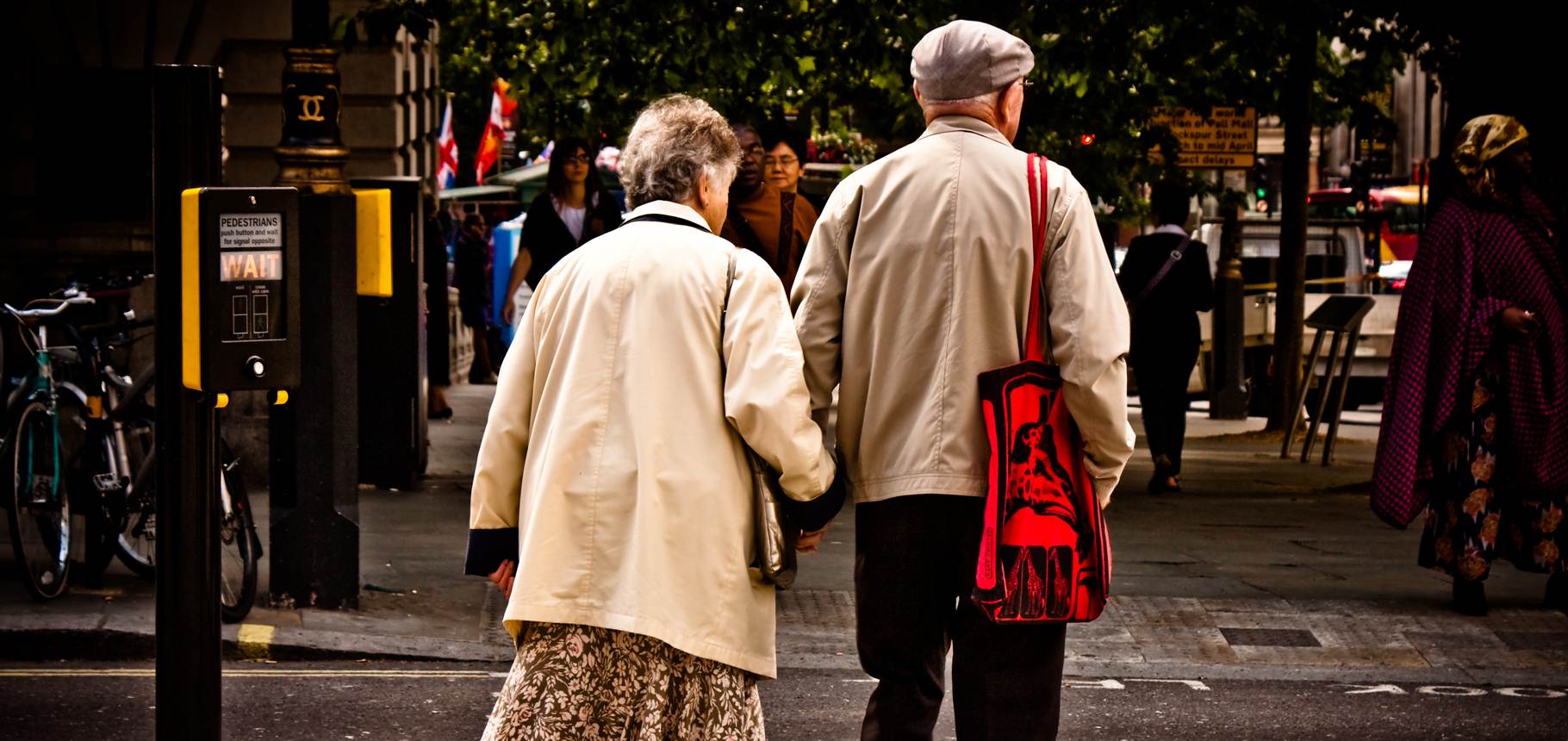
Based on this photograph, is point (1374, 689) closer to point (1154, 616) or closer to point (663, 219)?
point (1154, 616)

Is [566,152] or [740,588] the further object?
[566,152]

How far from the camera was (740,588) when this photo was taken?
4199mm

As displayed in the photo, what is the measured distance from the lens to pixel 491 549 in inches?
169

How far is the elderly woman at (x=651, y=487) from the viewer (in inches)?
162

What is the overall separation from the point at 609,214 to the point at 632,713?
5765mm

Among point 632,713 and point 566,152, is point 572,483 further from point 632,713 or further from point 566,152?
point 566,152

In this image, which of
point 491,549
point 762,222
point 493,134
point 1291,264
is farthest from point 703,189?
point 493,134

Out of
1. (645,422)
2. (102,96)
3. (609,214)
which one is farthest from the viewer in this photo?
(102,96)

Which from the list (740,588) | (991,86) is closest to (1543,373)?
(991,86)

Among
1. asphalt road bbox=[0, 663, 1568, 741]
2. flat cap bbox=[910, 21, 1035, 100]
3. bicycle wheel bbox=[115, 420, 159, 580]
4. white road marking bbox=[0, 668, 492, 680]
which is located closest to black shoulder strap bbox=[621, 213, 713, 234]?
flat cap bbox=[910, 21, 1035, 100]

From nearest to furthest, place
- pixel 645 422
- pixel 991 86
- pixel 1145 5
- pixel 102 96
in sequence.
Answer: pixel 645 422 → pixel 991 86 → pixel 1145 5 → pixel 102 96

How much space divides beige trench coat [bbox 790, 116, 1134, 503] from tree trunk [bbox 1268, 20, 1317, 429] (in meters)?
12.1

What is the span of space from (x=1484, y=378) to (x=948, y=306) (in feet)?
13.3

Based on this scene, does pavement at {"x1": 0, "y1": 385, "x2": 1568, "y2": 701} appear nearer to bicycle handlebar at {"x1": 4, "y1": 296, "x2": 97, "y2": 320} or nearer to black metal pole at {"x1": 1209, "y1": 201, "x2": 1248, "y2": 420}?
bicycle handlebar at {"x1": 4, "y1": 296, "x2": 97, "y2": 320}
